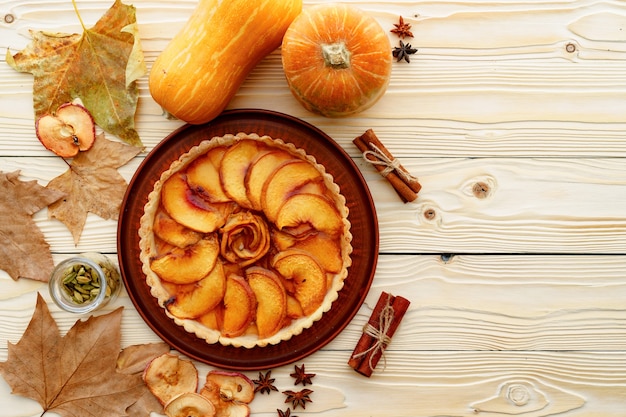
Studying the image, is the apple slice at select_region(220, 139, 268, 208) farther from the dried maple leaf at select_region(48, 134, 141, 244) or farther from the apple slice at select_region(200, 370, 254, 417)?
the apple slice at select_region(200, 370, 254, 417)

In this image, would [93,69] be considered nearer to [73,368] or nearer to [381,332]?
[73,368]

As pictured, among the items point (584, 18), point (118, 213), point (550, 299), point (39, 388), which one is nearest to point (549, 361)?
point (550, 299)

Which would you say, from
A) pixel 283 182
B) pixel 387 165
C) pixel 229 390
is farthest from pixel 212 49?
pixel 229 390

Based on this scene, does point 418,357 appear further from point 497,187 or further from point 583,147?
point 583,147

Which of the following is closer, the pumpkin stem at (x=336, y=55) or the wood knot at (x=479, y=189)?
the pumpkin stem at (x=336, y=55)

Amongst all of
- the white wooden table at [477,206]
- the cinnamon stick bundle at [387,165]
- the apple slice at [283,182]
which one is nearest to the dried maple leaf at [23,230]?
the white wooden table at [477,206]

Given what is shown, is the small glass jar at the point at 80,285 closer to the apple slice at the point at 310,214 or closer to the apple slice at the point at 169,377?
the apple slice at the point at 169,377
